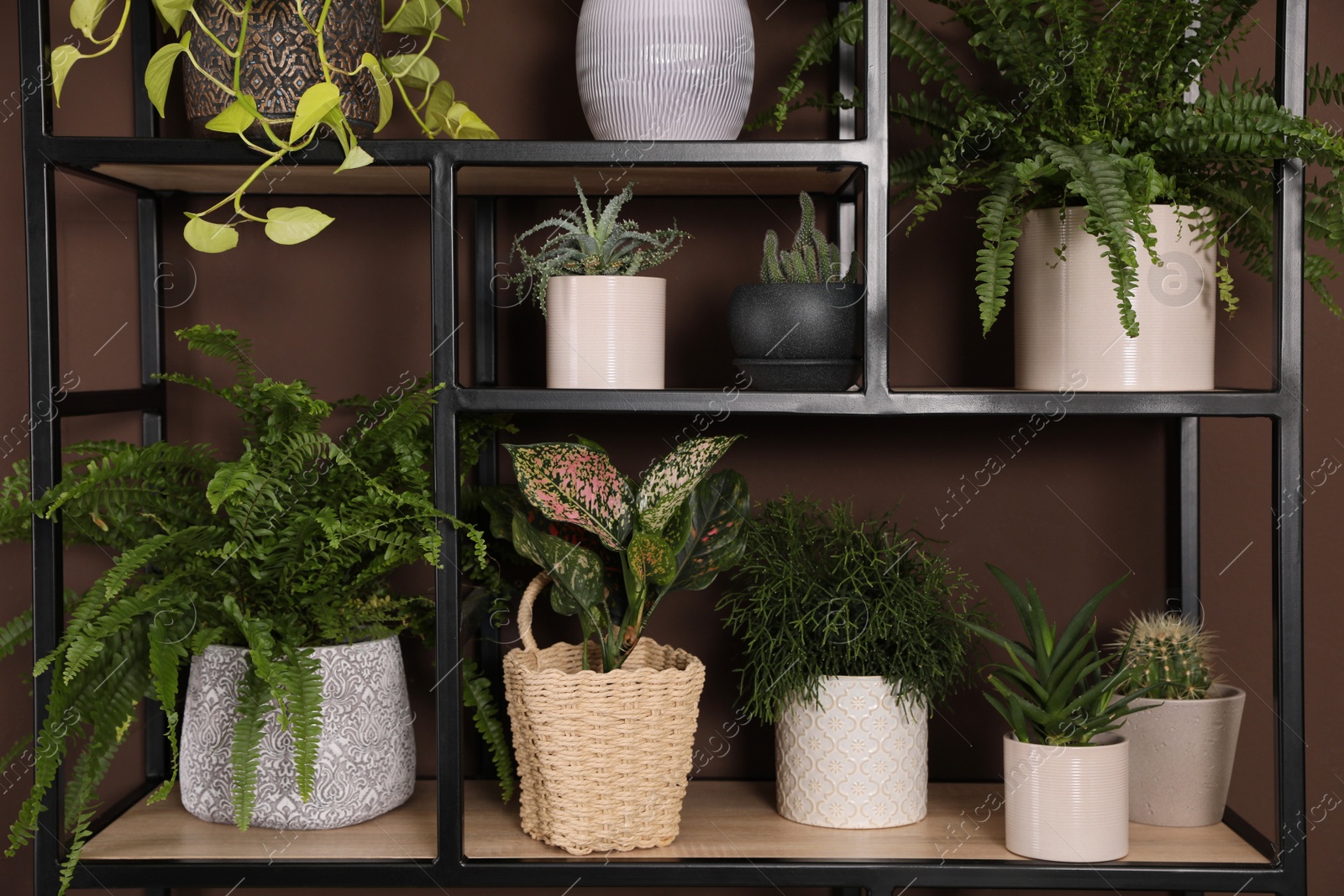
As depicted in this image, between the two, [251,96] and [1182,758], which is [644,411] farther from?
[1182,758]

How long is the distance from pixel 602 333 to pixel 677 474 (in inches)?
6.4

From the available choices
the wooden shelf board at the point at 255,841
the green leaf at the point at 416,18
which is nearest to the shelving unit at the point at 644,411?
the wooden shelf board at the point at 255,841

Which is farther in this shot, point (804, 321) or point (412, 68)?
point (412, 68)

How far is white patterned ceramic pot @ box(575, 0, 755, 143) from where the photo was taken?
3.47 feet

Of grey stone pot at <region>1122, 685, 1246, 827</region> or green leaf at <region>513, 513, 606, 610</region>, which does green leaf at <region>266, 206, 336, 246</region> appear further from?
grey stone pot at <region>1122, 685, 1246, 827</region>

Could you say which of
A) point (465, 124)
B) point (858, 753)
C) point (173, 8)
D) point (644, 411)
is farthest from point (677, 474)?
point (173, 8)

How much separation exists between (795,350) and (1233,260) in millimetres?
624

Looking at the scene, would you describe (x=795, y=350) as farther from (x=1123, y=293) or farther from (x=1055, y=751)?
(x=1055, y=751)

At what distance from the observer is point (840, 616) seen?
1.10m

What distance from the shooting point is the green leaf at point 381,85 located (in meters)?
1.01

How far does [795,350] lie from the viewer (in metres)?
→ 1.05

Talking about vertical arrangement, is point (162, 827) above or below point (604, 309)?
below

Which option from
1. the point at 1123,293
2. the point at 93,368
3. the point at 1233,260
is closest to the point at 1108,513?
the point at 1233,260

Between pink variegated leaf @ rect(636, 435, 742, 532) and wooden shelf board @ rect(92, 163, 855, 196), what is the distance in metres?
0.28
